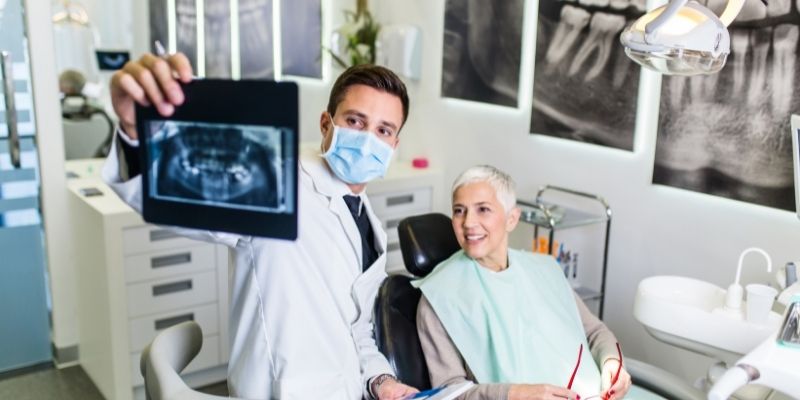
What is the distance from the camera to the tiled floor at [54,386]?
3023 mm

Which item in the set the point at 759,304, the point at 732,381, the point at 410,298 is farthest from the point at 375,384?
the point at 759,304

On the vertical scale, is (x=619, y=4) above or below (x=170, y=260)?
above

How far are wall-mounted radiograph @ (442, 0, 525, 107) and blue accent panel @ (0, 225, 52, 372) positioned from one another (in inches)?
77.0

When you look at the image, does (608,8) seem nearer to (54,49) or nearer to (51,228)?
(54,49)

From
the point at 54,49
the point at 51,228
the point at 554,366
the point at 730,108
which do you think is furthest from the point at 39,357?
the point at 730,108

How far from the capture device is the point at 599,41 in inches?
109

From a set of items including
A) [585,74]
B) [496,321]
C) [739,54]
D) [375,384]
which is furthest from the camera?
[585,74]

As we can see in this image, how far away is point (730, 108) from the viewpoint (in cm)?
241

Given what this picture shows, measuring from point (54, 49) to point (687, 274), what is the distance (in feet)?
8.49

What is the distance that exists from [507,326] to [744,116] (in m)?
1.10

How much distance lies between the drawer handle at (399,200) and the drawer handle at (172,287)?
0.98 meters

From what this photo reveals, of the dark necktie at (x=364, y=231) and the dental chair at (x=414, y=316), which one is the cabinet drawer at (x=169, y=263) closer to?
the dental chair at (x=414, y=316)

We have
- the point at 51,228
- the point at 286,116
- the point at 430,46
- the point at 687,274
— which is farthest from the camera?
the point at 430,46

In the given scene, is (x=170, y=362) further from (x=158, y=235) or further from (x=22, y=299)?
(x=22, y=299)
